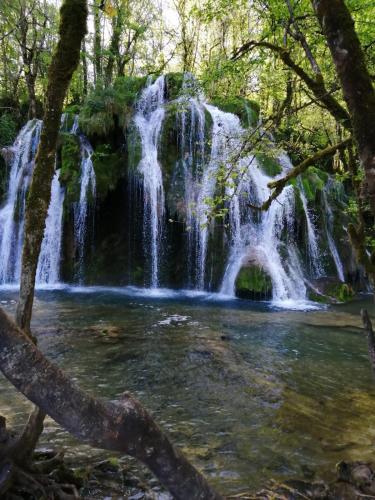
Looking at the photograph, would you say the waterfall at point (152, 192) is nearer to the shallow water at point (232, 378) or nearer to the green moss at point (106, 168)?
the green moss at point (106, 168)

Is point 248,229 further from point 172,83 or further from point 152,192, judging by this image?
point 172,83

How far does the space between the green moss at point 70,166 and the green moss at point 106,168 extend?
0.79m

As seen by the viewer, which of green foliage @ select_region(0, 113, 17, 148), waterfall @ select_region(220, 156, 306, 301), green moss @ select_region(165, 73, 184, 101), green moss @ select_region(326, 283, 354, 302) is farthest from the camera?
green foliage @ select_region(0, 113, 17, 148)

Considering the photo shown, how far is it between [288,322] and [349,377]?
406 cm

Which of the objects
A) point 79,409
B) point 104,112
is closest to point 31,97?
point 104,112

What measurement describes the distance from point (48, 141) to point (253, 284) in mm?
12302

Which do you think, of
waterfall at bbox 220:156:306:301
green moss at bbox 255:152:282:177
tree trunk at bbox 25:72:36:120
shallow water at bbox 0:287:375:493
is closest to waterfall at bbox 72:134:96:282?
shallow water at bbox 0:287:375:493

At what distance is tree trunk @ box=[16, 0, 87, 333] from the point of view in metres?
3.03

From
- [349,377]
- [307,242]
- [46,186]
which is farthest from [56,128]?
[307,242]

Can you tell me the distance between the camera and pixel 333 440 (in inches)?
189

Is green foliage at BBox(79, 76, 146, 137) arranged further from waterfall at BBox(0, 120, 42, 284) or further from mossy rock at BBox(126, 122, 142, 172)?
waterfall at BBox(0, 120, 42, 284)

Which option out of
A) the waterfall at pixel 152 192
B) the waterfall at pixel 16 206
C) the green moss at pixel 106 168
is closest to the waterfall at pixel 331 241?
the waterfall at pixel 152 192

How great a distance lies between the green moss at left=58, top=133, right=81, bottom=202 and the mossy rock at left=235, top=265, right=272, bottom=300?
25.2 ft

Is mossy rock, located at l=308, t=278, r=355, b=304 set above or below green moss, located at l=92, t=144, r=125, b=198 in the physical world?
below
